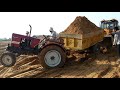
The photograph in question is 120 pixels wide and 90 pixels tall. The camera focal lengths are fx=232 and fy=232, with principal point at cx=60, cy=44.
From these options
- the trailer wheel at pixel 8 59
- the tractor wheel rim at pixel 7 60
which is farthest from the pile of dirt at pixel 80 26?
the tractor wheel rim at pixel 7 60

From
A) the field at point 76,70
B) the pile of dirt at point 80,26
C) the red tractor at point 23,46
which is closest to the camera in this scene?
the field at point 76,70

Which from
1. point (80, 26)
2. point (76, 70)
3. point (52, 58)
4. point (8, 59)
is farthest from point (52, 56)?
point (80, 26)

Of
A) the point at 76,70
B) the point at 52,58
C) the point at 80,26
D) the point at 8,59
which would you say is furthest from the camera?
the point at 80,26

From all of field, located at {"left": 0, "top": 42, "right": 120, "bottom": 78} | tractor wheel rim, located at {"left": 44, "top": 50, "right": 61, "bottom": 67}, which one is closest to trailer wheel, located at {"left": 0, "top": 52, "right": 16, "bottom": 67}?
field, located at {"left": 0, "top": 42, "right": 120, "bottom": 78}

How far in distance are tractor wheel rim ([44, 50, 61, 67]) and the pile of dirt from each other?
7.19ft

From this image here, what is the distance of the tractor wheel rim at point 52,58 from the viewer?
8.68 meters

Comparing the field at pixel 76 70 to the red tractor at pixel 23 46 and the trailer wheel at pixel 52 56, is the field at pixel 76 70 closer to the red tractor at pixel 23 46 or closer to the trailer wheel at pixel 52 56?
the trailer wheel at pixel 52 56

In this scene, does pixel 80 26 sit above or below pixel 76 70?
above

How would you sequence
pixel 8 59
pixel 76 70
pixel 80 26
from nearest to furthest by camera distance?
pixel 76 70, pixel 8 59, pixel 80 26

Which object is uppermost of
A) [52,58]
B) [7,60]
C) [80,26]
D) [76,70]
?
[80,26]

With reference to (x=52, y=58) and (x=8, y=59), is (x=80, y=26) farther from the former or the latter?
(x=8, y=59)

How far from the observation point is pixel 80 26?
11.1 m

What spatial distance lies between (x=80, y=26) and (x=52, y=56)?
9.83 feet
